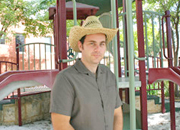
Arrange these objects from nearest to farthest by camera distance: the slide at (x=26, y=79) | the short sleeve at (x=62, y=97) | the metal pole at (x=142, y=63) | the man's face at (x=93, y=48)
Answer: the short sleeve at (x=62, y=97) < the man's face at (x=93, y=48) < the metal pole at (x=142, y=63) < the slide at (x=26, y=79)

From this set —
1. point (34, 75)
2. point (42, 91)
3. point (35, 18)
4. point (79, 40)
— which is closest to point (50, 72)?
point (34, 75)

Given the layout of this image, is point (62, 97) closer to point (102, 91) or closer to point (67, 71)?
point (67, 71)

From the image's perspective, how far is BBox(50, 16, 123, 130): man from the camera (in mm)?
1188

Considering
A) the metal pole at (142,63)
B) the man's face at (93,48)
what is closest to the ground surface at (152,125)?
the metal pole at (142,63)

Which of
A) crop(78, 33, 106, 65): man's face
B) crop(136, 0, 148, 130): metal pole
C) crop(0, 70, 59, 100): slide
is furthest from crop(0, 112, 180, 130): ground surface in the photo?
crop(78, 33, 106, 65): man's face

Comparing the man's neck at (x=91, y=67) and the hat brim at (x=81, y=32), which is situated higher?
the hat brim at (x=81, y=32)

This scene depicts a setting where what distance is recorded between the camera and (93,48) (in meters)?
1.30

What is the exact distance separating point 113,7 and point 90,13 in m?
4.28

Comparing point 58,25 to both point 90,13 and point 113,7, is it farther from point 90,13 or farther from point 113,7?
point 90,13

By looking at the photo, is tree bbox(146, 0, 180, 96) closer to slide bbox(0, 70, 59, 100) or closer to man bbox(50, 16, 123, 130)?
slide bbox(0, 70, 59, 100)

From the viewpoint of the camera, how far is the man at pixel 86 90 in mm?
1188

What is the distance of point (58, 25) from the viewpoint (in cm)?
267

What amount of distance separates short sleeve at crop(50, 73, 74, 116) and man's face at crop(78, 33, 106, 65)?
206mm

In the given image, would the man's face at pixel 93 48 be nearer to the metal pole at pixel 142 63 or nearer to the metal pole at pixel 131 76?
the metal pole at pixel 131 76
